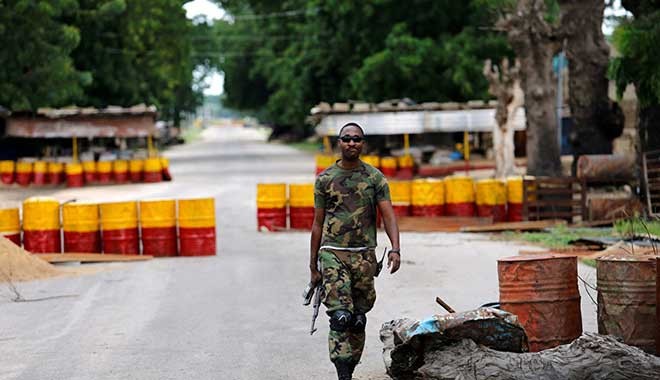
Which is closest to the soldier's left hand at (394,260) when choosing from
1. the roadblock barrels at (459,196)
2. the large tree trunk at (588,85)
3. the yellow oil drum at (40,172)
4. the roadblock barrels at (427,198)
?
the roadblock barrels at (427,198)

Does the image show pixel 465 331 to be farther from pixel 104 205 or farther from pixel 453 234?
pixel 453 234

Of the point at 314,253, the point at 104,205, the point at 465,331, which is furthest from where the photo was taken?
the point at 104,205

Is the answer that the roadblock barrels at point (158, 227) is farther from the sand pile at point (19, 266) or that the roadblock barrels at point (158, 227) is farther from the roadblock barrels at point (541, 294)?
the roadblock barrels at point (541, 294)

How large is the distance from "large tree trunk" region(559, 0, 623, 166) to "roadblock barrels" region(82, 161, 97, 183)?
2020cm

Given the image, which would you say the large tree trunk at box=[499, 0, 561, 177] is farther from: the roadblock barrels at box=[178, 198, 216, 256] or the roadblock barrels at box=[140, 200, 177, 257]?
the roadblock barrels at box=[140, 200, 177, 257]

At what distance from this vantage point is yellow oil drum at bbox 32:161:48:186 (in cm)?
4066

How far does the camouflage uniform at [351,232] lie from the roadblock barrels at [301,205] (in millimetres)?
12668

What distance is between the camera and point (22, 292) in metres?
13.7

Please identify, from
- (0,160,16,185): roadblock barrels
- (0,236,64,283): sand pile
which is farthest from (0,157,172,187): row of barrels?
(0,236,64,283): sand pile

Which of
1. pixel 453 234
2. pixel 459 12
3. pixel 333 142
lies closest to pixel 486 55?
pixel 459 12

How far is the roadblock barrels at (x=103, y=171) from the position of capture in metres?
41.5

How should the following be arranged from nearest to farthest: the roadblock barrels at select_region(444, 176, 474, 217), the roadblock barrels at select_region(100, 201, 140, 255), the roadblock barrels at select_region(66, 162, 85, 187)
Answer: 1. the roadblock barrels at select_region(100, 201, 140, 255)
2. the roadblock barrels at select_region(444, 176, 474, 217)
3. the roadblock barrels at select_region(66, 162, 85, 187)

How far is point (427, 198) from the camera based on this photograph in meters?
21.4

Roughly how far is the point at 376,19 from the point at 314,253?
4149 centimetres
